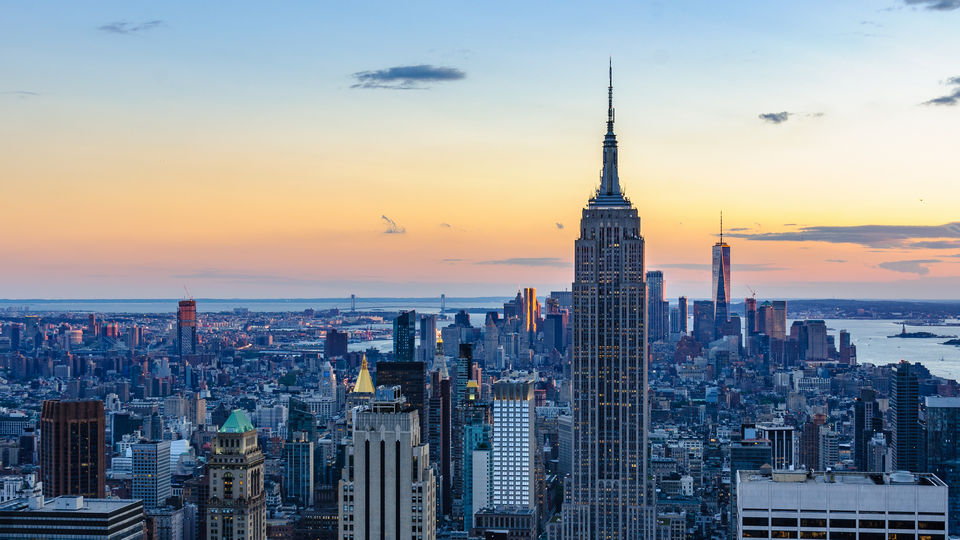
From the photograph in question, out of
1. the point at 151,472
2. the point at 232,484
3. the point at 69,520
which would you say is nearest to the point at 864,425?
the point at 151,472

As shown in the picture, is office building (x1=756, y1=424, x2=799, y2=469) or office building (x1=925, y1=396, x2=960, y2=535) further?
office building (x1=756, y1=424, x2=799, y2=469)

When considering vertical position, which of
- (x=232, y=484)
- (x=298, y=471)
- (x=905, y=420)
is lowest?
(x=298, y=471)

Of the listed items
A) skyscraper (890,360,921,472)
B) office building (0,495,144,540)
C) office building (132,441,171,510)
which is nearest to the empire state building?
skyscraper (890,360,921,472)

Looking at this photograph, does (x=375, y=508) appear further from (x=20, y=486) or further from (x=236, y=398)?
(x=236, y=398)

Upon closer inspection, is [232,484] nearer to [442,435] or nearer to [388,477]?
[388,477]

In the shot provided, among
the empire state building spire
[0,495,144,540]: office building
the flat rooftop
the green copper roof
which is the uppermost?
the empire state building spire

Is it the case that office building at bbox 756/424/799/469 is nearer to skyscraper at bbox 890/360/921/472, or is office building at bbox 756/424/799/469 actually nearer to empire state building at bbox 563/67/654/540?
skyscraper at bbox 890/360/921/472

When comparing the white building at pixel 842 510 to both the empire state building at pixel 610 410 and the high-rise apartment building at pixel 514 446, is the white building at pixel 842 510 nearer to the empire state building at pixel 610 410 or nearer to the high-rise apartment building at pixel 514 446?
the empire state building at pixel 610 410
